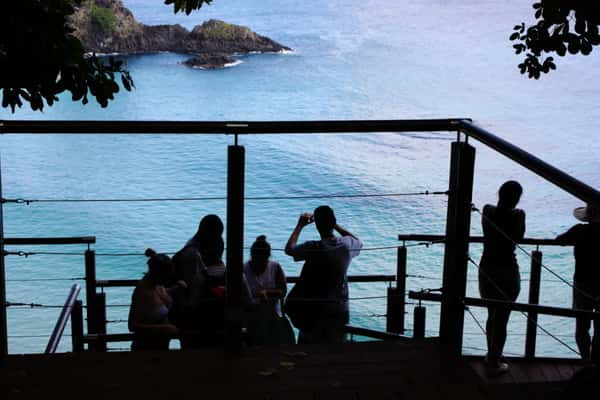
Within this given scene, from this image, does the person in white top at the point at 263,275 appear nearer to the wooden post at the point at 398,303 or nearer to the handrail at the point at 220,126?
the wooden post at the point at 398,303

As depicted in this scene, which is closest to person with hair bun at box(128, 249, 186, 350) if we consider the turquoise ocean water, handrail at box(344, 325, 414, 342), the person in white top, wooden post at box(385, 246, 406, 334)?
the person in white top

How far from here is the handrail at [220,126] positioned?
2.50m

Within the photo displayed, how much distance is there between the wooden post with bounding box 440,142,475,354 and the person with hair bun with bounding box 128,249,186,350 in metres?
1.14

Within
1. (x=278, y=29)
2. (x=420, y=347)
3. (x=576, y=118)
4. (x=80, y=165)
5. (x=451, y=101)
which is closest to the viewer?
(x=420, y=347)

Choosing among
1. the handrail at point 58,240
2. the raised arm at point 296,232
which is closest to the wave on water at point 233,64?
the handrail at point 58,240

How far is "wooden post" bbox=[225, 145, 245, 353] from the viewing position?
261 cm

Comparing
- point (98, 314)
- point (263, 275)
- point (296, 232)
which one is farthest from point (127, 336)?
point (296, 232)

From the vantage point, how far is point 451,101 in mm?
21062

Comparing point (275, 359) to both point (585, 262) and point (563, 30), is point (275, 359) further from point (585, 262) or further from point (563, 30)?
point (563, 30)

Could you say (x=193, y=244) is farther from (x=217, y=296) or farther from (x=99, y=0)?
(x=99, y=0)

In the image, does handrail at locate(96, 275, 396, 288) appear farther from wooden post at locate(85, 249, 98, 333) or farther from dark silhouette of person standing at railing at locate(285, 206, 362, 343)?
dark silhouette of person standing at railing at locate(285, 206, 362, 343)

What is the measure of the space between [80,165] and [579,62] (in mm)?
15523

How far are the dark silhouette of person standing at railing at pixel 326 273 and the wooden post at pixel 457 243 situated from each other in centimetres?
73

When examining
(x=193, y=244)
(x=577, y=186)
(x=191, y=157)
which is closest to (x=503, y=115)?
(x=191, y=157)
